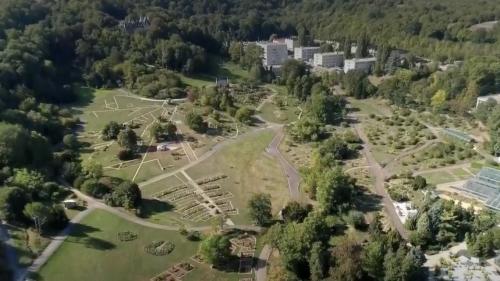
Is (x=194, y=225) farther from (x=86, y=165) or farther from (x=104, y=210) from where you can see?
(x=86, y=165)

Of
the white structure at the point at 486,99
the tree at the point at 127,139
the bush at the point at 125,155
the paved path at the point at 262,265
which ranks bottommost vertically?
the paved path at the point at 262,265

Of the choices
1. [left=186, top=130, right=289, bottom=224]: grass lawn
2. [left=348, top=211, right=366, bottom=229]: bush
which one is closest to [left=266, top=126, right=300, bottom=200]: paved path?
[left=186, top=130, right=289, bottom=224]: grass lawn

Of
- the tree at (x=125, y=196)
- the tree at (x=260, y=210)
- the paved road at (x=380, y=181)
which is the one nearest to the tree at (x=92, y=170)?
the tree at (x=125, y=196)

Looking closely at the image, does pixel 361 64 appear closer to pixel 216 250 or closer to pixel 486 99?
pixel 486 99

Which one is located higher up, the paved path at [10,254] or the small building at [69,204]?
the small building at [69,204]

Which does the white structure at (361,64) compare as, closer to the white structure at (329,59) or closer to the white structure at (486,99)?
the white structure at (329,59)

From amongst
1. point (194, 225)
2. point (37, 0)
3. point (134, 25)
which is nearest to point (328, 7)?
point (134, 25)
